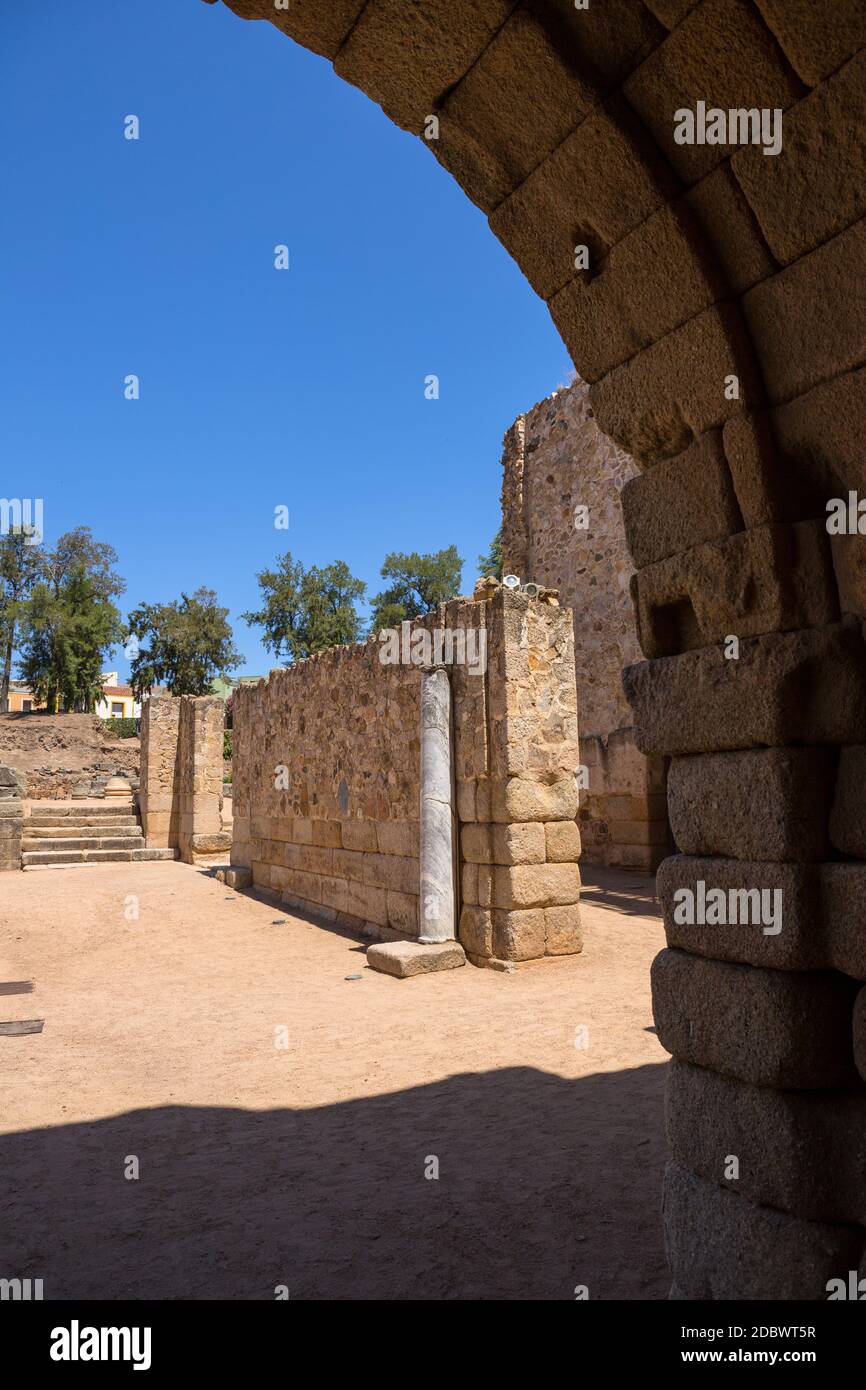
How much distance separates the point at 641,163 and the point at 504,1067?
4752mm

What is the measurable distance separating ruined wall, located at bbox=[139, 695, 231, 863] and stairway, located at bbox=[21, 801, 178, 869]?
0.36 metres

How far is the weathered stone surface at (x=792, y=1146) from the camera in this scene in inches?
86.7

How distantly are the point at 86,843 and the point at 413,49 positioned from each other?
16.0 m

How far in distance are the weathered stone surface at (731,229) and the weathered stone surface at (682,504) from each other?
410 mm

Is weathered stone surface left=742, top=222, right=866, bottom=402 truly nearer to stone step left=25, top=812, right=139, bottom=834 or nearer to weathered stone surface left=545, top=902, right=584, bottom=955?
weathered stone surface left=545, top=902, right=584, bottom=955

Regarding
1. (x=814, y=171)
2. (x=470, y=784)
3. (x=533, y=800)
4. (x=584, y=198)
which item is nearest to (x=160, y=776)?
(x=470, y=784)

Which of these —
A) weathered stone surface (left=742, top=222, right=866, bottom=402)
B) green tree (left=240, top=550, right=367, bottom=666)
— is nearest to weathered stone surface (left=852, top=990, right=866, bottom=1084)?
weathered stone surface (left=742, top=222, right=866, bottom=402)

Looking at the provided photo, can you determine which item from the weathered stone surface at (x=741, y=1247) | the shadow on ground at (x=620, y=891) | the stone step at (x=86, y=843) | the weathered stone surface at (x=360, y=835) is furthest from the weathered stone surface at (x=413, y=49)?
the stone step at (x=86, y=843)

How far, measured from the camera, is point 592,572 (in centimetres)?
1460

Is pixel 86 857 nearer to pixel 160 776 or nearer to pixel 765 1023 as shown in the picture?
pixel 160 776

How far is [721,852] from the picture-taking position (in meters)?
2.52

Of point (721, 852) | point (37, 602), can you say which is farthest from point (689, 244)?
point (37, 602)

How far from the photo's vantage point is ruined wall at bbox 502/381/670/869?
12.8 metres

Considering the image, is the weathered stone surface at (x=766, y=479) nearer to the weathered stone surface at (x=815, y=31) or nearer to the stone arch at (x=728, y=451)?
the stone arch at (x=728, y=451)
